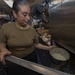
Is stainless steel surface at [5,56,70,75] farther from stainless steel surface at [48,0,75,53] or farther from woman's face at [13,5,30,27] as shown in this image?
stainless steel surface at [48,0,75,53]

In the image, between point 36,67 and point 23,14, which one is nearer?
point 36,67

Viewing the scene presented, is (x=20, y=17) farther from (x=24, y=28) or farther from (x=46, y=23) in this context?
(x=46, y=23)

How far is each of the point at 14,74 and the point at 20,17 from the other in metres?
0.39

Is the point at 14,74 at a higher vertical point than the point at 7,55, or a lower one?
lower

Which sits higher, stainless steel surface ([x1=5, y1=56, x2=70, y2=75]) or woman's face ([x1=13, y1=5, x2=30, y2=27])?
woman's face ([x1=13, y1=5, x2=30, y2=27])

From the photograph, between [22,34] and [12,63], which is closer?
[12,63]

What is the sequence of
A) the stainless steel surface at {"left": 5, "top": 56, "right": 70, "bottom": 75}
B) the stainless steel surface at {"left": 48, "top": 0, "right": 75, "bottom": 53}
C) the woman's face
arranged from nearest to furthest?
1. the stainless steel surface at {"left": 5, "top": 56, "right": 70, "bottom": 75}
2. the woman's face
3. the stainless steel surface at {"left": 48, "top": 0, "right": 75, "bottom": 53}

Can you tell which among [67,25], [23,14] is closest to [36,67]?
[23,14]

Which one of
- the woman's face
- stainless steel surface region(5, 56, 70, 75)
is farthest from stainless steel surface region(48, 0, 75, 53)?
stainless steel surface region(5, 56, 70, 75)

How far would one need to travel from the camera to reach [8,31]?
115 cm

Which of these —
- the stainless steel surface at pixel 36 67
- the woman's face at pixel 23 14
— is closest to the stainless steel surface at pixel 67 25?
the woman's face at pixel 23 14

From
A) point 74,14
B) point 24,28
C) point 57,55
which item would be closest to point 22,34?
point 24,28

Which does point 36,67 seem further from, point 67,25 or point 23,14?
point 67,25

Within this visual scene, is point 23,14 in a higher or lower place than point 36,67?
higher
